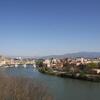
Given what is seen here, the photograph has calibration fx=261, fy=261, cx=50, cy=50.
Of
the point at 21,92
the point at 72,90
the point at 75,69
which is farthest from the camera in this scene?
the point at 75,69

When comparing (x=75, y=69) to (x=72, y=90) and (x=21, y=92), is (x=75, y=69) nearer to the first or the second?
(x=72, y=90)

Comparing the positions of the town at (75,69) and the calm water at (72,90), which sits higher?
the town at (75,69)

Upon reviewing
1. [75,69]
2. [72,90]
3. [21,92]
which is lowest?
[72,90]

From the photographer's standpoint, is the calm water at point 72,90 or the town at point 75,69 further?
the town at point 75,69

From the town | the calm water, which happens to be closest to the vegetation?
the calm water

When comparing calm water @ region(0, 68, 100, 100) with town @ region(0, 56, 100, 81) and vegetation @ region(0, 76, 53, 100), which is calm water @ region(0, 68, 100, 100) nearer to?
vegetation @ region(0, 76, 53, 100)

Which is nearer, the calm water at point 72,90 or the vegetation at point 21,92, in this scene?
the vegetation at point 21,92

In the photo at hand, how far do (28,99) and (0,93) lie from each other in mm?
1004

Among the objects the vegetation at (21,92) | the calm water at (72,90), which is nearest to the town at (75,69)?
the calm water at (72,90)

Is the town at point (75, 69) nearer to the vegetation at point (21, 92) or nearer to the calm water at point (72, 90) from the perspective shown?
the calm water at point (72, 90)

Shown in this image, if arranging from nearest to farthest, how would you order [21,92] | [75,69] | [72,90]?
[21,92] → [72,90] → [75,69]

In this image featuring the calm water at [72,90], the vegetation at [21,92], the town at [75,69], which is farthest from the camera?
the town at [75,69]

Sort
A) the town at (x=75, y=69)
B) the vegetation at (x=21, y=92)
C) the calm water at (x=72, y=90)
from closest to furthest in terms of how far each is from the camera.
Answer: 1. the vegetation at (x=21, y=92)
2. the calm water at (x=72, y=90)
3. the town at (x=75, y=69)

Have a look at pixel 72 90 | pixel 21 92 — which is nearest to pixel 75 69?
pixel 72 90
